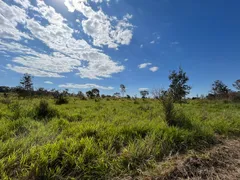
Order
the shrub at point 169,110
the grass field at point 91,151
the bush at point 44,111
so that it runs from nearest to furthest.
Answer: the grass field at point 91,151 < the shrub at point 169,110 < the bush at point 44,111

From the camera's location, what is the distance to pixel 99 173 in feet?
6.98

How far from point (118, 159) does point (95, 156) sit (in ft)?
1.40

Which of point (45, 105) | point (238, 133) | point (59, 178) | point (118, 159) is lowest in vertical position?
point (59, 178)

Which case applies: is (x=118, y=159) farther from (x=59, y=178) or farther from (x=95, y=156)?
(x=59, y=178)

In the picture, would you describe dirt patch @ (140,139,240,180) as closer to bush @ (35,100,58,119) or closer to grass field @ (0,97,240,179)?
grass field @ (0,97,240,179)

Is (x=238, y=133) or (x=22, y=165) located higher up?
(x=238, y=133)

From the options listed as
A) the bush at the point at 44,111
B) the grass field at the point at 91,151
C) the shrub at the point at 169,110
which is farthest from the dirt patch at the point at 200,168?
the bush at the point at 44,111

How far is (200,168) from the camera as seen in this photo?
236 centimetres

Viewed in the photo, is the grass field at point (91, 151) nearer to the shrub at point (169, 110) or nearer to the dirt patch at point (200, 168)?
the dirt patch at point (200, 168)

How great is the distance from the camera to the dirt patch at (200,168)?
7.01 feet

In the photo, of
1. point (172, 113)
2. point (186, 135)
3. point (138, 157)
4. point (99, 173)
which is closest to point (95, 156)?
point (99, 173)

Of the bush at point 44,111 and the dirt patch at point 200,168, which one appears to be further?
the bush at point 44,111

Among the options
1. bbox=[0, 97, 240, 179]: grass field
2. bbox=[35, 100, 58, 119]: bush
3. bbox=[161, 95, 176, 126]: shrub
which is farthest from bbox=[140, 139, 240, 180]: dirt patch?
bbox=[35, 100, 58, 119]: bush

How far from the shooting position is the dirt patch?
2.14 m
